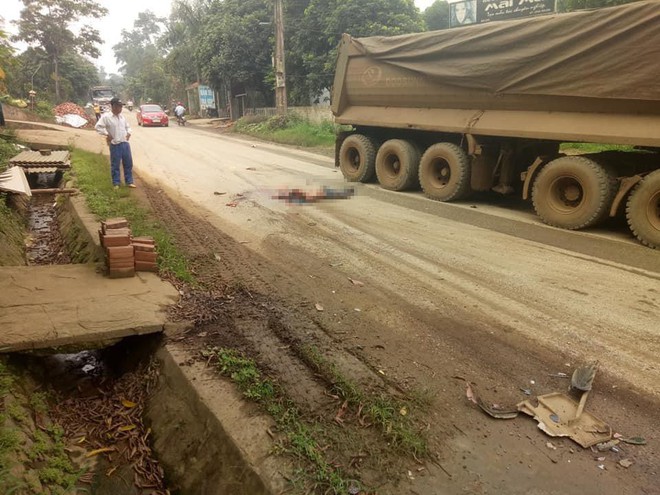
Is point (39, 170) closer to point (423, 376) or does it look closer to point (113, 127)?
Result: point (113, 127)

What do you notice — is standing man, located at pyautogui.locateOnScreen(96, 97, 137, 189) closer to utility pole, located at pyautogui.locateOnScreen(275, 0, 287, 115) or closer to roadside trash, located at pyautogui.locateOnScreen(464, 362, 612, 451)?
roadside trash, located at pyautogui.locateOnScreen(464, 362, 612, 451)

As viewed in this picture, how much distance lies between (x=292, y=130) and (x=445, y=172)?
1284 centimetres

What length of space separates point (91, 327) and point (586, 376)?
3509mm

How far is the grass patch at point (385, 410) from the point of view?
8.68ft

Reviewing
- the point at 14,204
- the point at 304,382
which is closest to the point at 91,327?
the point at 304,382

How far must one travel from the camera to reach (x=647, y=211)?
20.0ft

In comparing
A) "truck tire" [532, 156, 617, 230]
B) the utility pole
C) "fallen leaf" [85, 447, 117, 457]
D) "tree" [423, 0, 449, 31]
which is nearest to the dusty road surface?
"truck tire" [532, 156, 617, 230]

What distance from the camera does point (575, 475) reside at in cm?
252

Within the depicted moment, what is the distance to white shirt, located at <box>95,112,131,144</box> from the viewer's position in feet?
27.5

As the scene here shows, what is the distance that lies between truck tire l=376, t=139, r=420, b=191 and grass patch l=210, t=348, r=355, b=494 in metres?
6.72

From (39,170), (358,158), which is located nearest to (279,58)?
(358,158)

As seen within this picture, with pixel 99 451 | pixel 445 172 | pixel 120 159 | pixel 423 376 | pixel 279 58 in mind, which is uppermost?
pixel 279 58

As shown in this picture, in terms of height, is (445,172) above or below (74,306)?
above

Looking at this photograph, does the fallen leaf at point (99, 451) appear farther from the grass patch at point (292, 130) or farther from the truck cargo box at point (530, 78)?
the grass patch at point (292, 130)
